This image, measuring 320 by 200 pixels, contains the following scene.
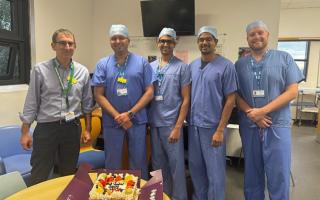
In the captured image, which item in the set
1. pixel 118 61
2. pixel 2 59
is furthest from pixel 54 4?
pixel 118 61

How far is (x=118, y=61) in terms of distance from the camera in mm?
2201

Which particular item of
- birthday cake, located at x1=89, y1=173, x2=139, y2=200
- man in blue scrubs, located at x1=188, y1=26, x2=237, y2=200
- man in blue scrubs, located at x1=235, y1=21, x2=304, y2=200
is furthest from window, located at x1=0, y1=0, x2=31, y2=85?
man in blue scrubs, located at x1=235, y1=21, x2=304, y2=200

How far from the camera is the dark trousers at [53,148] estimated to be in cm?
189

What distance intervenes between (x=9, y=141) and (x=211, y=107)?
6.44 ft

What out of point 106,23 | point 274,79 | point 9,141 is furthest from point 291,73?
point 106,23

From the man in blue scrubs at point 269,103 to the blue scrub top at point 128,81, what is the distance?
0.78 metres

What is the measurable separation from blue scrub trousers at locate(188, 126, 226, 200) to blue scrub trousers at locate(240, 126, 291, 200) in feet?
0.68

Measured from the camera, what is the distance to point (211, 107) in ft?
6.81

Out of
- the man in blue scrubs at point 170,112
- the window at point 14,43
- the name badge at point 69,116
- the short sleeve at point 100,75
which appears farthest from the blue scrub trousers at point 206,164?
the window at point 14,43

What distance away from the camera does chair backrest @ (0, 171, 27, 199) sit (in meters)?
1.29

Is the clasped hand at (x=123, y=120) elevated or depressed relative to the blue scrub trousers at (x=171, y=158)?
elevated

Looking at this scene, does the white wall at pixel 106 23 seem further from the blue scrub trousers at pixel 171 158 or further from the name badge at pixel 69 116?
the blue scrub trousers at pixel 171 158

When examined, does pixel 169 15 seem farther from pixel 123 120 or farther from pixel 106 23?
pixel 123 120

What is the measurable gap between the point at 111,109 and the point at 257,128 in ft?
3.75
